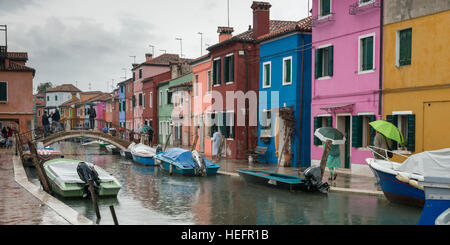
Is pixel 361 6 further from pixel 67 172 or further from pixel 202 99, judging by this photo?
pixel 202 99

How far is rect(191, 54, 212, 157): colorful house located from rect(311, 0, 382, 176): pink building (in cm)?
1309

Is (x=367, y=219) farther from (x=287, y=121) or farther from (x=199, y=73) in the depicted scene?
(x=199, y=73)

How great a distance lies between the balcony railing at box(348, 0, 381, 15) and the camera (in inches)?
800

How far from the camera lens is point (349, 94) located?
2198 centimetres

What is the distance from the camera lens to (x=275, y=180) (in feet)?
60.0

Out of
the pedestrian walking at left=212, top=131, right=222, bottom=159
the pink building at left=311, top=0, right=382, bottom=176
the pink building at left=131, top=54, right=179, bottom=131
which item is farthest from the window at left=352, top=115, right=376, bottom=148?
the pink building at left=131, top=54, right=179, bottom=131

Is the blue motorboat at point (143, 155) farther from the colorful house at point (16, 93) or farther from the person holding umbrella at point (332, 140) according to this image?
the person holding umbrella at point (332, 140)

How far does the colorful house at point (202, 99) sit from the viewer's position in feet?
120

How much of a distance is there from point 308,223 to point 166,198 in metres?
6.12

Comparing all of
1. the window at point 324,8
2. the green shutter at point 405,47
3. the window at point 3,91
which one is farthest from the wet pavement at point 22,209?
the window at point 3,91

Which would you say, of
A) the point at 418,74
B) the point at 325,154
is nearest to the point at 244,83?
the point at 325,154

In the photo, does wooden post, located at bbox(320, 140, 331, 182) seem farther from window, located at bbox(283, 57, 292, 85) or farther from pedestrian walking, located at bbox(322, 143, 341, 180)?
window, located at bbox(283, 57, 292, 85)

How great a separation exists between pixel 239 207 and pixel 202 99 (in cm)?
2391
